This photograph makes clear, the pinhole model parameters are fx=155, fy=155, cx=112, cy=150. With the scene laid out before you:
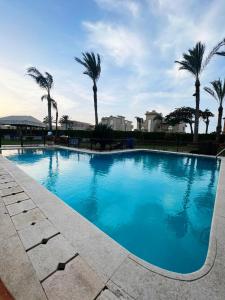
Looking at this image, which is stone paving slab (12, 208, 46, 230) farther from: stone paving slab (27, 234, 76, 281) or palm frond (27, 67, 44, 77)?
palm frond (27, 67, 44, 77)

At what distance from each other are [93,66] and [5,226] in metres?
19.3

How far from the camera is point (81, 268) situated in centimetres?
181

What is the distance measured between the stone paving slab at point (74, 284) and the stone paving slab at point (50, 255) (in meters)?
0.11

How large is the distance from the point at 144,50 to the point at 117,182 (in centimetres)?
1008

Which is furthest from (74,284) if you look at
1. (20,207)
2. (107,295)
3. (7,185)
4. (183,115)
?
(183,115)

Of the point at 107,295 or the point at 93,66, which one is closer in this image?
the point at 107,295

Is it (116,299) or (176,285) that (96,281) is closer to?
(116,299)

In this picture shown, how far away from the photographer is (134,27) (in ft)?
30.4

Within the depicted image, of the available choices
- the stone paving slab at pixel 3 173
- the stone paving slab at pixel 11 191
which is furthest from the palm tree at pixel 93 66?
the stone paving slab at pixel 11 191

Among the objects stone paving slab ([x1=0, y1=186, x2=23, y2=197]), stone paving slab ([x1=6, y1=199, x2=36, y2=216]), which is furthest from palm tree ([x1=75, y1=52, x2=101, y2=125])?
stone paving slab ([x1=6, y1=199, x2=36, y2=216])

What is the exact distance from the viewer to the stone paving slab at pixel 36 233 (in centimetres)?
223

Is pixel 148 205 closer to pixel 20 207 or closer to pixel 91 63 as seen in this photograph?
pixel 20 207

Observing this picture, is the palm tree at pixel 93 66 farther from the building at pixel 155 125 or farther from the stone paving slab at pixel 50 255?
the building at pixel 155 125

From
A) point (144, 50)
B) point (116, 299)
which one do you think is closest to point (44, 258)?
point (116, 299)
